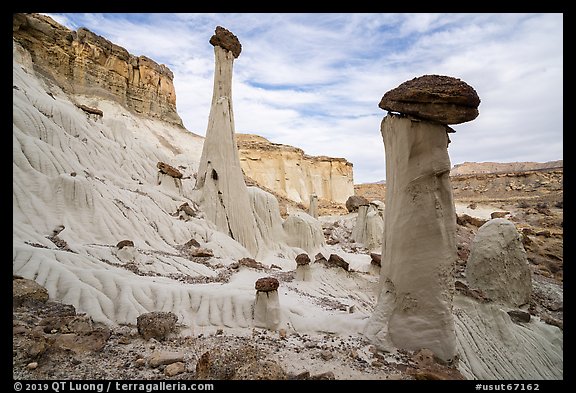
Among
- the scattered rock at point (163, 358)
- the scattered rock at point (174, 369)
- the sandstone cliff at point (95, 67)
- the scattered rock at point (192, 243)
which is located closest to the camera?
the scattered rock at point (174, 369)

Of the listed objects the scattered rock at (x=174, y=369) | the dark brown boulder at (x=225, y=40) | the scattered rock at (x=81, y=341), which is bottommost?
the scattered rock at (x=174, y=369)

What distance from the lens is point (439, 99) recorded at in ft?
13.1

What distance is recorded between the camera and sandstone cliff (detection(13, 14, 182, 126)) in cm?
2509

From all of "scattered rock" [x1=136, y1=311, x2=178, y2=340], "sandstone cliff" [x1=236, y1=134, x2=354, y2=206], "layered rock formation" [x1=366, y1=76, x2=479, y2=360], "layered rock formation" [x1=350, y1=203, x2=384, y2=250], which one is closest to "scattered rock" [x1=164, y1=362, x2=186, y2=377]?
"scattered rock" [x1=136, y1=311, x2=178, y2=340]

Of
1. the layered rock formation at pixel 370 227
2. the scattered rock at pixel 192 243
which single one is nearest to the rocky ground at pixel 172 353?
the scattered rock at pixel 192 243

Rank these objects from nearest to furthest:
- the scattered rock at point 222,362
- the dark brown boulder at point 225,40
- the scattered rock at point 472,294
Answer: the scattered rock at point 222,362
the scattered rock at point 472,294
the dark brown boulder at point 225,40

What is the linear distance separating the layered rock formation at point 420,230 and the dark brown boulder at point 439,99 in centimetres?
1

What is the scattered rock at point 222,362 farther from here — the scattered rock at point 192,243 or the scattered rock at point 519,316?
the scattered rock at point 192,243

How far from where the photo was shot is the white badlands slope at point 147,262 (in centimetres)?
517

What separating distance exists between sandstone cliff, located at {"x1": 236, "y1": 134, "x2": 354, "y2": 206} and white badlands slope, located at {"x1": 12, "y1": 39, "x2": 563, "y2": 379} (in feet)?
86.3
